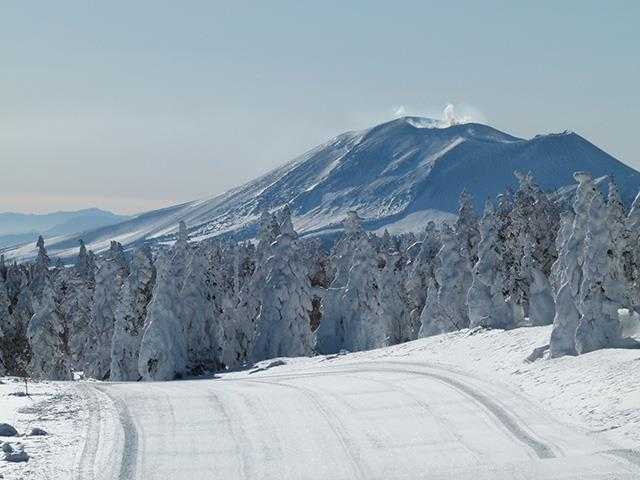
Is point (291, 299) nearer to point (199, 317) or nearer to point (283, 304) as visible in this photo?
point (283, 304)

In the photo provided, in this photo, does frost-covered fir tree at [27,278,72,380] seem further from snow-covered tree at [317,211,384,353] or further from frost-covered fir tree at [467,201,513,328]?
frost-covered fir tree at [467,201,513,328]

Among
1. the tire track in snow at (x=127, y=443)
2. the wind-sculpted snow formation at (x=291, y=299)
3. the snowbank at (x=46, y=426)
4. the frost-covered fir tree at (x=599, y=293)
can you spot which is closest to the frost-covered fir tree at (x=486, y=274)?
the wind-sculpted snow formation at (x=291, y=299)

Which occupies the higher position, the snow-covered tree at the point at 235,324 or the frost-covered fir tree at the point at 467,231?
the frost-covered fir tree at the point at 467,231

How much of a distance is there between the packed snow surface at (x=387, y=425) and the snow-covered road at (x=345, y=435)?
4 centimetres

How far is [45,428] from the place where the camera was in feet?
64.9

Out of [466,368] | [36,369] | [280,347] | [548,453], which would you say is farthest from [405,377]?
[36,369]

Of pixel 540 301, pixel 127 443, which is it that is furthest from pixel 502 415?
pixel 540 301

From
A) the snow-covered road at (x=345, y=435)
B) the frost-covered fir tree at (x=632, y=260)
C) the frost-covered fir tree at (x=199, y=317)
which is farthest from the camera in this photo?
the frost-covered fir tree at (x=199, y=317)

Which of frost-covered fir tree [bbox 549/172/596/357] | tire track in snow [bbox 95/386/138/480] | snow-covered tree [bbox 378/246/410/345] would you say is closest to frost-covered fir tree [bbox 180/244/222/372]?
snow-covered tree [bbox 378/246/410/345]

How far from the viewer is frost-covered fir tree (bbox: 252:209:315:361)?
50969mm

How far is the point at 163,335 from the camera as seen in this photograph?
154 feet

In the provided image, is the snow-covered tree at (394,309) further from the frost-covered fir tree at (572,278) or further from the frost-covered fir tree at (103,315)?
the frost-covered fir tree at (572,278)

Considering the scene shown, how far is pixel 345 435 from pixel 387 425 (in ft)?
4.67

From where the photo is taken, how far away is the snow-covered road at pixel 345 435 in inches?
649
